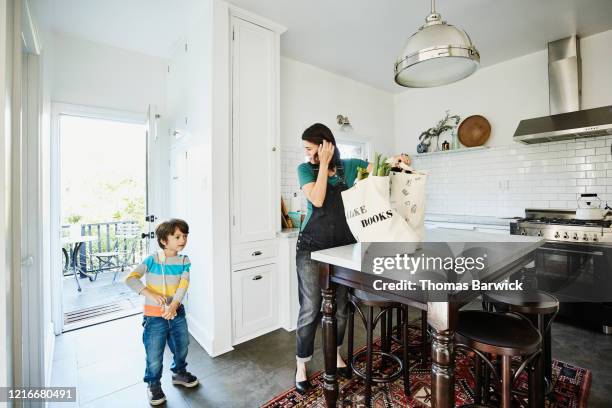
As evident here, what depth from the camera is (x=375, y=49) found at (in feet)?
10.3

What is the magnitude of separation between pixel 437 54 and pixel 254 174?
1.58 meters

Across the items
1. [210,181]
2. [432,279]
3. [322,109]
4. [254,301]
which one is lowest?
[254,301]

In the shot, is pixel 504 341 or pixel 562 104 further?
pixel 562 104

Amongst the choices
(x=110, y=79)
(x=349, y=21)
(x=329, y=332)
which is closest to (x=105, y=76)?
(x=110, y=79)

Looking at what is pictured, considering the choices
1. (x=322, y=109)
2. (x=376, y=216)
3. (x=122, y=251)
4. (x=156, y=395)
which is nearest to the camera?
(x=376, y=216)

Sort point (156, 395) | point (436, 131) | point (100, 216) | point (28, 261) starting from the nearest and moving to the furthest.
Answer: point (28, 261)
point (156, 395)
point (436, 131)
point (100, 216)

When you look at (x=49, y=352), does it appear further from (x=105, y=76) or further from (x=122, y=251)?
(x=122, y=251)

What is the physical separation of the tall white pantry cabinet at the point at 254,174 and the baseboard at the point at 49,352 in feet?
3.95

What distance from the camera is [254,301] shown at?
2.44 meters

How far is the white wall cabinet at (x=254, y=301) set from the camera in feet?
7.68

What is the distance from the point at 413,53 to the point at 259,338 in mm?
2331

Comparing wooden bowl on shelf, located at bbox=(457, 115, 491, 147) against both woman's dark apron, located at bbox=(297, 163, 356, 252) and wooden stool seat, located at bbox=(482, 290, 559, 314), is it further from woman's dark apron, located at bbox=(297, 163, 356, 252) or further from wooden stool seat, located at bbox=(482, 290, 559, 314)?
woman's dark apron, located at bbox=(297, 163, 356, 252)

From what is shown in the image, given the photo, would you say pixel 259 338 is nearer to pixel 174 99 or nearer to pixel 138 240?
pixel 174 99

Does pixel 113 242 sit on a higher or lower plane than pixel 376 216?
lower
